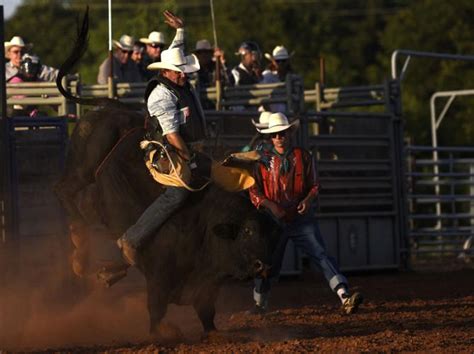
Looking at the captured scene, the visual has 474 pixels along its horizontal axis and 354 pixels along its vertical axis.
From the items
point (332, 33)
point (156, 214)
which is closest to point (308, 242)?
point (156, 214)

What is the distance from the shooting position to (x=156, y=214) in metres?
10.9

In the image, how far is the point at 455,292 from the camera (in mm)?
15102

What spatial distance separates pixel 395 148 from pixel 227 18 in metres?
42.9

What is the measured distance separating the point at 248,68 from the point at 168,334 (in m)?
7.97

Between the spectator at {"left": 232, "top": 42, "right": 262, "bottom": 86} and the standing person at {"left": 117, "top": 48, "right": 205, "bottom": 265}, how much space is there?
688 centimetres

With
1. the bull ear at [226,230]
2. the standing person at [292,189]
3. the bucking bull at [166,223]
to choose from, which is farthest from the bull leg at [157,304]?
the standing person at [292,189]

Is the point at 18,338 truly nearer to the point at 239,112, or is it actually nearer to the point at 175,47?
the point at 175,47

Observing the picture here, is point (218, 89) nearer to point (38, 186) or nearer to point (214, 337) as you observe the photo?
A: point (38, 186)

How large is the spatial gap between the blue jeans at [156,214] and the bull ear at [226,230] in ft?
1.15

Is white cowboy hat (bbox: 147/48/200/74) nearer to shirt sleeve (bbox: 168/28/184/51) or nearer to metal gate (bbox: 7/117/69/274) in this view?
shirt sleeve (bbox: 168/28/184/51)

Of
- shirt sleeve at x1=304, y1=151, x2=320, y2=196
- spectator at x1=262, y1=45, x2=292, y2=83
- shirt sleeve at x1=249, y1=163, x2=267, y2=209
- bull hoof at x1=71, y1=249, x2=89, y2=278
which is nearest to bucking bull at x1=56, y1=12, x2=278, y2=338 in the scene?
bull hoof at x1=71, y1=249, x2=89, y2=278

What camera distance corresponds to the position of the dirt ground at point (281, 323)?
33.0 ft

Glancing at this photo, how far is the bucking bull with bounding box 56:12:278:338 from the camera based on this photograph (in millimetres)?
10836

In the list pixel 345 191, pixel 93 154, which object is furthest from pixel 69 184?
pixel 345 191
